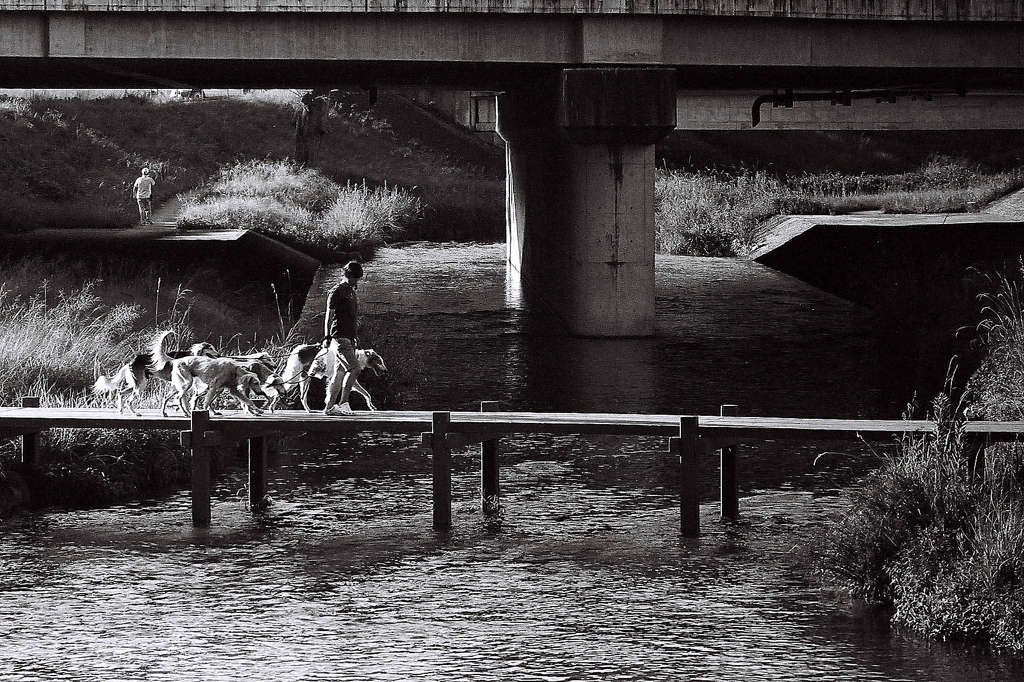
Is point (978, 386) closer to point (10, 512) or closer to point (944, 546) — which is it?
point (944, 546)

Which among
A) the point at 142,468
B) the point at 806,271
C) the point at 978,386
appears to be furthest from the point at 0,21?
the point at 806,271

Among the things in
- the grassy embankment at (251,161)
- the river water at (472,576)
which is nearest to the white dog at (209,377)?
the river water at (472,576)

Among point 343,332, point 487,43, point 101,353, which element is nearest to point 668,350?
point 487,43

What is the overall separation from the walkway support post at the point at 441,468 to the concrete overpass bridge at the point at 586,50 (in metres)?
14.8

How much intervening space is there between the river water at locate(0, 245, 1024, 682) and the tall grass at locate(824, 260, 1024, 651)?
0.31m

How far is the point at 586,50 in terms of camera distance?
102 ft

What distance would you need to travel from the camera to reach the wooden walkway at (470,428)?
16797 millimetres

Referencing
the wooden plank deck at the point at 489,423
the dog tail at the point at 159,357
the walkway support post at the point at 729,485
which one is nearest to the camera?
the wooden plank deck at the point at 489,423

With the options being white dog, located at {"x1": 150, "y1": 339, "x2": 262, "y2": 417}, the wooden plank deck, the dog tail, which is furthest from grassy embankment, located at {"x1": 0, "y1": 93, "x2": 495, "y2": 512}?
white dog, located at {"x1": 150, "y1": 339, "x2": 262, "y2": 417}

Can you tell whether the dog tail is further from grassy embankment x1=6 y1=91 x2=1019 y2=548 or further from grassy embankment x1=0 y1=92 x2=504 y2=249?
grassy embankment x1=0 y1=92 x2=504 y2=249

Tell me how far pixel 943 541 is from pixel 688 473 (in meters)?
3.64

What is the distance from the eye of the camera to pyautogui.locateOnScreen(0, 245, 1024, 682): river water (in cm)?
1266

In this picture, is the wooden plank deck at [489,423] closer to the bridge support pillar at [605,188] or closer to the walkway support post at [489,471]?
the walkway support post at [489,471]

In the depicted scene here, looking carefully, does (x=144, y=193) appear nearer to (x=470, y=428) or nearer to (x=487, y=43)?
(x=487, y=43)
